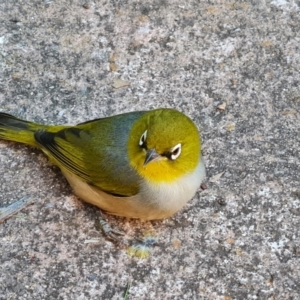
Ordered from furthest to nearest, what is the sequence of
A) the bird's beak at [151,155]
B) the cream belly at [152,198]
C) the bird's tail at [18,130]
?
1. the bird's tail at [18,130]
2. the cream belly at [152,198]
3. the bird's beak at [151,155]

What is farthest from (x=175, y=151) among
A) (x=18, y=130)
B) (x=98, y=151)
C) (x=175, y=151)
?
(x=18, y=130)

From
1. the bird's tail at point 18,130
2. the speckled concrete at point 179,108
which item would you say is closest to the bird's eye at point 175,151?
the speckled concrete at point 179,108

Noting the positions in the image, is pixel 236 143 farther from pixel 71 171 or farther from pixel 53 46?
pixel 53 46

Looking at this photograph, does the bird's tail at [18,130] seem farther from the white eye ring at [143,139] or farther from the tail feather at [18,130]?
the white eye ring at [143,139]

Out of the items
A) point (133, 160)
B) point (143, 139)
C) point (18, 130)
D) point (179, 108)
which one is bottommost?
point (18, 130)

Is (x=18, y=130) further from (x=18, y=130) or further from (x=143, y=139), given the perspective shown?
(x=143, y=139)

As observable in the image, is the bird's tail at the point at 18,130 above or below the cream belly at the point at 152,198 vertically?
below

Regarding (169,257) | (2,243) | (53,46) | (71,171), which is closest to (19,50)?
(53,46)
